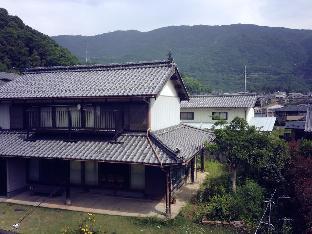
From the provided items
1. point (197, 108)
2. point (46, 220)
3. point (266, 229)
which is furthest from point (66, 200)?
point (197, 108)

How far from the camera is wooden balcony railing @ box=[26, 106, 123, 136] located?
62.6 ft

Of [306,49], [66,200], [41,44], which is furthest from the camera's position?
[306,49]


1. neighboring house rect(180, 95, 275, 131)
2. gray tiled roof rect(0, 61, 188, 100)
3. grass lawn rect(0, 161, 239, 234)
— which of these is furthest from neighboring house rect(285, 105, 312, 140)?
neighboring house rect(180, 95, 275, 131)

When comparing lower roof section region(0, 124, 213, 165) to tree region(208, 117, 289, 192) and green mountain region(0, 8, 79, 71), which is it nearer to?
tree region(208, 117, 289, 192)

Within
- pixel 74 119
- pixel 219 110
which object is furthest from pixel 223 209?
pixel 219 110

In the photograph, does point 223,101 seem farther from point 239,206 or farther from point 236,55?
point 236,55

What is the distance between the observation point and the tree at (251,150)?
17.8 metres

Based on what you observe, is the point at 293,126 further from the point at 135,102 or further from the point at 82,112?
the point at 82,112

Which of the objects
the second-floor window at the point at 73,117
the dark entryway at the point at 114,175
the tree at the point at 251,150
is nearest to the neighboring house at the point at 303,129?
the tree at the point at 251,150

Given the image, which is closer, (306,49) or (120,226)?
(120,226)

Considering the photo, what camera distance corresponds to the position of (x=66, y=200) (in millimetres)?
18797

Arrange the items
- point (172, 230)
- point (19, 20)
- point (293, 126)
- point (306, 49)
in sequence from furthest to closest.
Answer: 1. point (306, 49)
2. point (19, 20)
3. point (293, 126)
4. point (172, 230)

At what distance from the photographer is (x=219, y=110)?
4181 cm

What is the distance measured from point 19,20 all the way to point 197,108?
62.2 m
